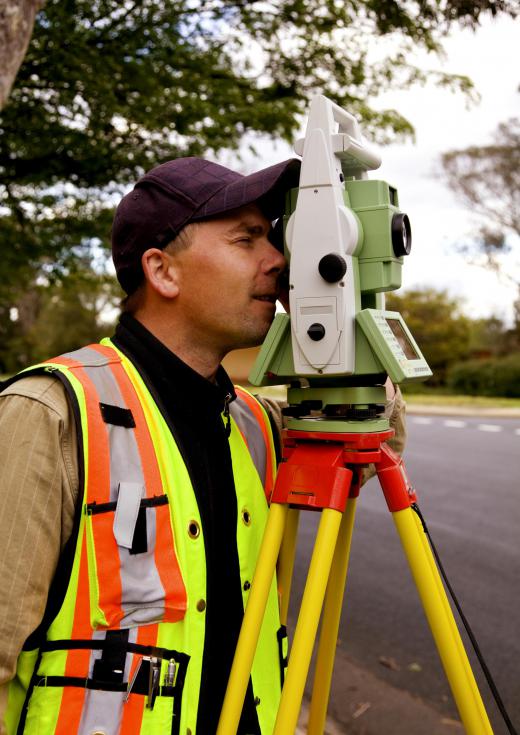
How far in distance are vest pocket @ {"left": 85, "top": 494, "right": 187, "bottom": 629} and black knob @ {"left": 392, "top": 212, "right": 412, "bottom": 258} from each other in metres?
0.72

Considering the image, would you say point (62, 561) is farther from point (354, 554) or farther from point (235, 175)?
point (354, 554)

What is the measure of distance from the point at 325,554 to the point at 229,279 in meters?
0.61

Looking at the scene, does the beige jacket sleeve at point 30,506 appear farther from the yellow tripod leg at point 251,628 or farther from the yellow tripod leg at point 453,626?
the yellow tripod leg at point 453,626

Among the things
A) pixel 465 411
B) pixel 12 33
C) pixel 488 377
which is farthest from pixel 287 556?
pixel 488 377

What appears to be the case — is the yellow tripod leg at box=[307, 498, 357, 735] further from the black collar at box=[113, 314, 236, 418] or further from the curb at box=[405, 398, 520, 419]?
the curb at box=[405, 398, 520, 419]

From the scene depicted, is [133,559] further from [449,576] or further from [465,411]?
[465,411]

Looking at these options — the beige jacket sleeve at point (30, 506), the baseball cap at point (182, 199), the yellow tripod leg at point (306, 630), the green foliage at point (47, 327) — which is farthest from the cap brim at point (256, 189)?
the green foliage at point (47, 327)

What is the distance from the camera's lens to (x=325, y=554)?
130cm

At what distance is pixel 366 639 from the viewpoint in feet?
13.0

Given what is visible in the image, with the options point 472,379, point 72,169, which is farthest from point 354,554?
point 472,379

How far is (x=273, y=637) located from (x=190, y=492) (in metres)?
0.44

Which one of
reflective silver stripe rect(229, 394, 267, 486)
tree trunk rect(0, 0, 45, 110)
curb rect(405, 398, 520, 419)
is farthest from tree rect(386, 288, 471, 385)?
reflective silver stripe rect(229, 394, 267, 486)

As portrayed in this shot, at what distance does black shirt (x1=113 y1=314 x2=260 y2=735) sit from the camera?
4.51 feet

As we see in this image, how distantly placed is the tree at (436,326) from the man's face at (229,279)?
27118mm
